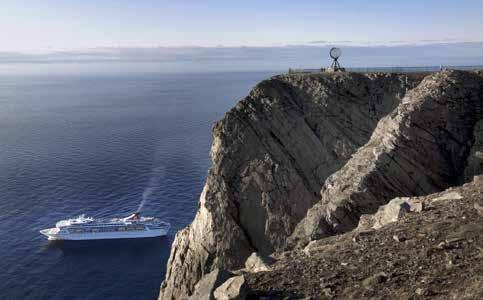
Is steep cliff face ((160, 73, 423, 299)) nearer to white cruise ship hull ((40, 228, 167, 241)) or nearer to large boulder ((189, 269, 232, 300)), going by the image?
large boulder ((189, 269, 232, 300))

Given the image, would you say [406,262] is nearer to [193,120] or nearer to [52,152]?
[52,152]

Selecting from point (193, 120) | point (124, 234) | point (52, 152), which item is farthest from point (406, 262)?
point (193, 120)

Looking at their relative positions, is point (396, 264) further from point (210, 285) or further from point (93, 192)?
point (93, 192)

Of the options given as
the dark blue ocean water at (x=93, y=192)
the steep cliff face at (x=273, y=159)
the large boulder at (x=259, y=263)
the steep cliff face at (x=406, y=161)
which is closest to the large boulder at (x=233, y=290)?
the large boulder at (x=259, y=263)

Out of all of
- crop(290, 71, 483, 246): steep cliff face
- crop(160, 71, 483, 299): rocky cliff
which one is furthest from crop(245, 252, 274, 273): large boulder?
crop(160, 71, 483, 299): rocky cliff

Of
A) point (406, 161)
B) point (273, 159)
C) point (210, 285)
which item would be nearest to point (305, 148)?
point (273, 159)

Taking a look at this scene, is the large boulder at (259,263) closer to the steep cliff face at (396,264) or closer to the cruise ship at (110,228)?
the steep cliff face at (396,264)
